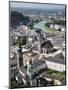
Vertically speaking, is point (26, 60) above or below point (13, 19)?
below

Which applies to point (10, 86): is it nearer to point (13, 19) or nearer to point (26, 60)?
point (26, 60)

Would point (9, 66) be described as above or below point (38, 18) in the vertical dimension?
below

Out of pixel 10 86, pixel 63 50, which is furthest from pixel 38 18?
pixel 10 86

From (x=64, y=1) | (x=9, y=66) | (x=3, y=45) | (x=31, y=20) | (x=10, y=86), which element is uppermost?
(x=64, y=1)

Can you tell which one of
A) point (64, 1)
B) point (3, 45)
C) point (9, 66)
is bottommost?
point (9, 66)

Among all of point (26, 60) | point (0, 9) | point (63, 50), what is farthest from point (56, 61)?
point (0, 9)

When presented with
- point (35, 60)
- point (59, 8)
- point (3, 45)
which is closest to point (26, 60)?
point (35, 60)

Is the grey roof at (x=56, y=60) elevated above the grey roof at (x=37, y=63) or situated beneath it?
elevated above

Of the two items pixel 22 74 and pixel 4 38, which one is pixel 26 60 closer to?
pixel 22 74

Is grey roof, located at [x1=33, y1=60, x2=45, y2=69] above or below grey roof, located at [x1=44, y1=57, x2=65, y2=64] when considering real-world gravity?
below
